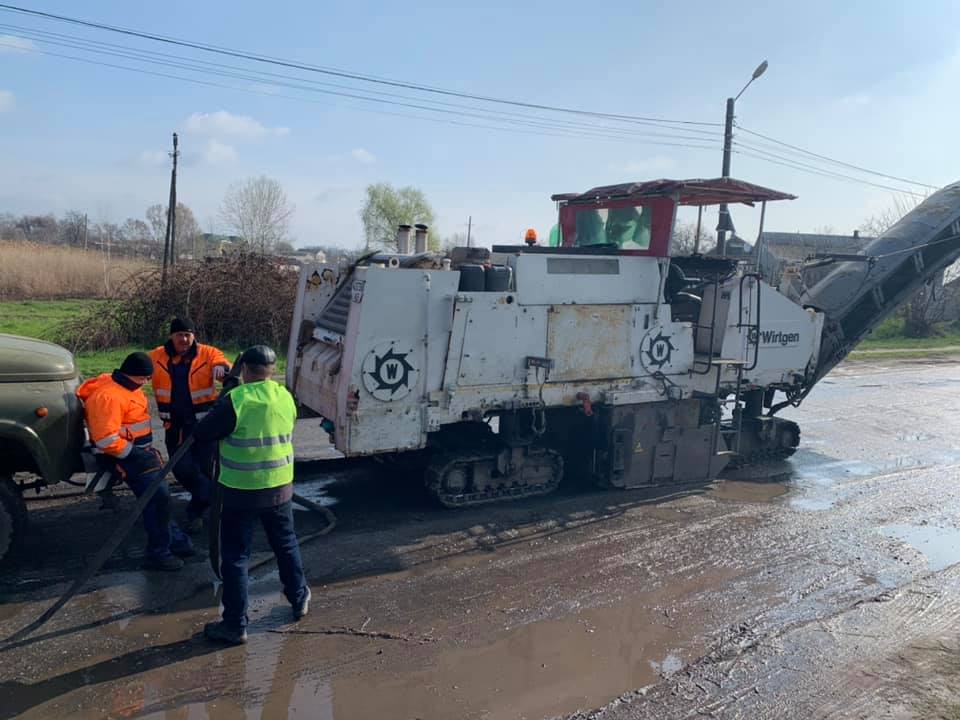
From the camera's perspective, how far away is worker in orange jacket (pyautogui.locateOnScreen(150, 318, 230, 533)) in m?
5.82

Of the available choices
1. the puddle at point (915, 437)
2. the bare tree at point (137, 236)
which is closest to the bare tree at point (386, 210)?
the bare tree at point (137, 236)

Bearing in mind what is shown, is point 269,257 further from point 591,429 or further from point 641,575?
point 641,575

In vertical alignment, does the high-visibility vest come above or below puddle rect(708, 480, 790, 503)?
above

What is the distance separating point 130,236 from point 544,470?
44.0m

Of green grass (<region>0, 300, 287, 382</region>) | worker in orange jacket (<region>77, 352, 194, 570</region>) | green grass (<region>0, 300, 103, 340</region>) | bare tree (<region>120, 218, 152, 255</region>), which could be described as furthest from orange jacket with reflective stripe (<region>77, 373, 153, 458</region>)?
bare tree (<region>120, 218, 152, 255</region>)

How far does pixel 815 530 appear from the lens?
21.8 ft

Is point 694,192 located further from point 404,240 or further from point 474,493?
point 474,493

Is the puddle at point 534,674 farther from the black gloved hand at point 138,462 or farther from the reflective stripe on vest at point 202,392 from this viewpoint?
the reflective stripe on vest at point 202,392

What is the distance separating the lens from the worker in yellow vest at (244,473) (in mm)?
4312

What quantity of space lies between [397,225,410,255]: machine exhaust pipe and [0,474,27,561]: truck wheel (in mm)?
3698

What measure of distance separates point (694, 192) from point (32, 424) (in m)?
5.74

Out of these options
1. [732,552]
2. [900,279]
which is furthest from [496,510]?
[900,279]

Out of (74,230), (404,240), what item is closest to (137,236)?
(74,230)

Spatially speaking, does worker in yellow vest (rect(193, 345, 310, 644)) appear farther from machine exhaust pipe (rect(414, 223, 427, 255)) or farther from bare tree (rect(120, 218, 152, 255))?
bare tree (rect(120, 218, 152, 255))
